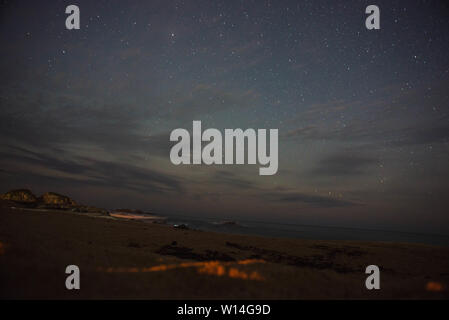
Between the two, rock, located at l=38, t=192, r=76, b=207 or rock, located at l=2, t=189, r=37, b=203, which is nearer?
rock, located at l=2, t=189, r=37, b=203

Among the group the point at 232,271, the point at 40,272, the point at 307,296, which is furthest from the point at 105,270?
the point at 307,296

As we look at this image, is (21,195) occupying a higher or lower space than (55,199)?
higher

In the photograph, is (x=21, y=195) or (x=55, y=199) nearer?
(x=21, y=195)

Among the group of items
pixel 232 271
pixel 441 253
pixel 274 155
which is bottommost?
pixel 441 253

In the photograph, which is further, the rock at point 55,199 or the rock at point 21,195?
the rock at point 55,199
